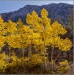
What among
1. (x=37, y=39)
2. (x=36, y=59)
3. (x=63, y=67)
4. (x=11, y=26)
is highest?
(x=11, y=26)

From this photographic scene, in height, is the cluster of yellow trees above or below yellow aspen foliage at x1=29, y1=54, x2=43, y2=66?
above

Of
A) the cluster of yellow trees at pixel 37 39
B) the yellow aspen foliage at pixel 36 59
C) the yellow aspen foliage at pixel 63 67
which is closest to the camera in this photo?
the yellow aspen foliage at pixel 63 67

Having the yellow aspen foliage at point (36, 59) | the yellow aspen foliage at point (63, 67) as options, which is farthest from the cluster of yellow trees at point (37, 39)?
the yellow aspen foliage at point (63, 67)

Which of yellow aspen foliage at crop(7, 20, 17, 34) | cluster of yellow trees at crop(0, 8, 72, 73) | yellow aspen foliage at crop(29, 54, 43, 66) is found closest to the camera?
yellow aspen foliage at crop(29, 54, 43, 66)

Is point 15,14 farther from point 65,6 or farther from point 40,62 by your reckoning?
point 40,62

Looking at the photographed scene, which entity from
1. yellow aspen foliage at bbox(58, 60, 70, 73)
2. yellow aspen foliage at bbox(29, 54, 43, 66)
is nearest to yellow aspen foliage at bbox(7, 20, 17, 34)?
yellow aspen foliage at bbox(29, 54, 43, 66)

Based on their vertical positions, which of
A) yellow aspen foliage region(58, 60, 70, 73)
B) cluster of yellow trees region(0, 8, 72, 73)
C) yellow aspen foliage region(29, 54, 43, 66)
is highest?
cluster of yellow trees region(0, 8, 72, 73)

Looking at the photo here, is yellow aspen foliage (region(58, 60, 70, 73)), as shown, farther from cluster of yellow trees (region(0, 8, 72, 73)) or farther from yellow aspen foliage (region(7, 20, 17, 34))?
yellow aspen foliage (region(7, 20, 17, 34))

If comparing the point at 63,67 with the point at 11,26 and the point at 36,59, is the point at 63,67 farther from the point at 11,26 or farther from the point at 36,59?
the point at 11,26

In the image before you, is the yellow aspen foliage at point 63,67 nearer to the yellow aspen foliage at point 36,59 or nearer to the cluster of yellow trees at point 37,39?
the cluster of yellow trees at point 37,39

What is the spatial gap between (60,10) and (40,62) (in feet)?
295

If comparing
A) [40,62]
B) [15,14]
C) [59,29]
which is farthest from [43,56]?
[15,14]

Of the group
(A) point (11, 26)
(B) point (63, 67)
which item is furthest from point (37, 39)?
(B) point (63, 67)

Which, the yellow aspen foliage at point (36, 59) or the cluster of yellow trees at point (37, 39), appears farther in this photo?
the cluster of yellow trees at point (37, 39)
